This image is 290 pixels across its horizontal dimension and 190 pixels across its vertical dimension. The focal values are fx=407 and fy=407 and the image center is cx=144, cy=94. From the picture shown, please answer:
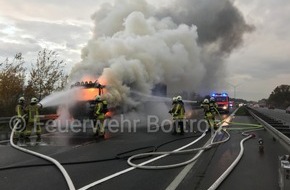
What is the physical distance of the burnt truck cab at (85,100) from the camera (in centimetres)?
1897

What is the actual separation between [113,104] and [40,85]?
537 inches

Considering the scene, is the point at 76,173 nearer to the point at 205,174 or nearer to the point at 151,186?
the point at 151,186

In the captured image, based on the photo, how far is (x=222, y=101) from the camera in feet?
149

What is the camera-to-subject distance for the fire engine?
4506 cm

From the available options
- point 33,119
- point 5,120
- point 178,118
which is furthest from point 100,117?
point 5,120

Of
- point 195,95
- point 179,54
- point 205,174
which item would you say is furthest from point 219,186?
point 195,95

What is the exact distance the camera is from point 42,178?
754cm

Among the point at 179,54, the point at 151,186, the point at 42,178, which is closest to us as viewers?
the point at 151,186

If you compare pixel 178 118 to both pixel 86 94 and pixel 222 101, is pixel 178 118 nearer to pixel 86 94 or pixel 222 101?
pixel 86 94

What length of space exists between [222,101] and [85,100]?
28.5 metres

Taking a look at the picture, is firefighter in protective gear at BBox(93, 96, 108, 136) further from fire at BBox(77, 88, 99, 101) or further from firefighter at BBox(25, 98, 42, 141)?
fire at BBox(77, 88, 99, 101)

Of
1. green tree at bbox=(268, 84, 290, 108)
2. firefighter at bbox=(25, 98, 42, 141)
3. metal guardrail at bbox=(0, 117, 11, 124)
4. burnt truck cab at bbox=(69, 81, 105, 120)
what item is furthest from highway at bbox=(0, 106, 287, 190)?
green tree at bbox=(268, 84, 290, 108)

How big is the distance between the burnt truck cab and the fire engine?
2687 centimetres

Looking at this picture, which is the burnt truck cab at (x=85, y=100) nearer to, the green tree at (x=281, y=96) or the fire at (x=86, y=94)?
the fire at (x=86, y=94)
